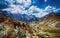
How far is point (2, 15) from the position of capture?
12695mm

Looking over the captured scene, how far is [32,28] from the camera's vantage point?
1300 centimetres

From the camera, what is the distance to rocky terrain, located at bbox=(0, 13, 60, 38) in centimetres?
1232

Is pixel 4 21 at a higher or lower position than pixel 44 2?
lower

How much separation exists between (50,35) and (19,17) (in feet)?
9.86

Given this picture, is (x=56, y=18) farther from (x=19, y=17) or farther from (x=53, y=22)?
(x=19, y=17)

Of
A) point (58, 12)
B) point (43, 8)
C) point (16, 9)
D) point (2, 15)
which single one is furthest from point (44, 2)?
point (2, 15)

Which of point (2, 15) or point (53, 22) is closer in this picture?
point (2, 15)

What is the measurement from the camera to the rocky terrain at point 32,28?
12320mm

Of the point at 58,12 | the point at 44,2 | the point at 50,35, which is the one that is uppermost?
the point at 44,2

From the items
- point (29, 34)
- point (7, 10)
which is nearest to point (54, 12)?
point (29, 34)

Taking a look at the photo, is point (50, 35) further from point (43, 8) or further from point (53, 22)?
point (43, 8)

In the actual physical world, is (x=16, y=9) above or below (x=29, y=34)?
above

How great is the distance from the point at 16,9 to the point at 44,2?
2.64 m

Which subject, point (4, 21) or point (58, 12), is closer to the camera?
point (4, 21)
